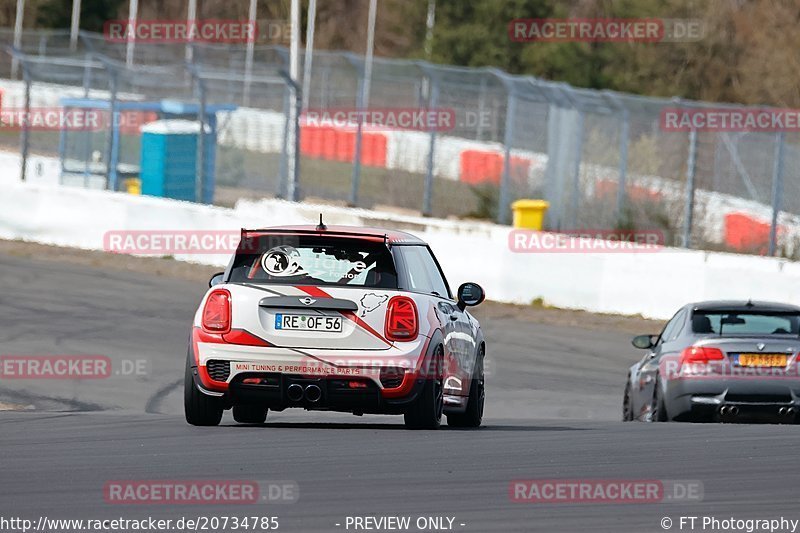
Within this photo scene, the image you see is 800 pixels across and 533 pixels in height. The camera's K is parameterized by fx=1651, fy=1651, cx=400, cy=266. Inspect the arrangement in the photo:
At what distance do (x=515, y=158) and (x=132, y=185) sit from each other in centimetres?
842

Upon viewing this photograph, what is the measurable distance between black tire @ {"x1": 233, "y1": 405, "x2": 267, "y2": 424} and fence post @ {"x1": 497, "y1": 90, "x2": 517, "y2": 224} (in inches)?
576

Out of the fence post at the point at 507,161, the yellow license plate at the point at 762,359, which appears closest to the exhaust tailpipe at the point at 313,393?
the yellow license plate at the point at 762,359

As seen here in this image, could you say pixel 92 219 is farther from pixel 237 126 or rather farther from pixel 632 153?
pixel 632 153

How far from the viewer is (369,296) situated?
10.2 metres

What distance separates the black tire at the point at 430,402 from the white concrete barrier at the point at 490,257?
10494 mm

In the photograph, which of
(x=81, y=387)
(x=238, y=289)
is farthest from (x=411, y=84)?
(x=238, y=289)

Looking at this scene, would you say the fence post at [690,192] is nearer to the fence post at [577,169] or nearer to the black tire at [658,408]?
the fence post at [577,169]

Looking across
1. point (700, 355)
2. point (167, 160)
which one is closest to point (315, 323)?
point (700, 355)

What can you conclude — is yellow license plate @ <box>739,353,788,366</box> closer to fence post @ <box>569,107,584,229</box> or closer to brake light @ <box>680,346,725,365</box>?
brake light @ <box>680,346,725,365</box>

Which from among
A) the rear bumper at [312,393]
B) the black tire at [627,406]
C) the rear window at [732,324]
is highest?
the rear window at [732,324]

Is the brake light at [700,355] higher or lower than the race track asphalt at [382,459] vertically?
higher

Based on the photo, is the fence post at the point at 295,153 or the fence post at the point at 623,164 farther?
the fence post at the point at 295,153

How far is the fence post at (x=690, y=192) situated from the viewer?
75.6ft

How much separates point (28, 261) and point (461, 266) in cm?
639
